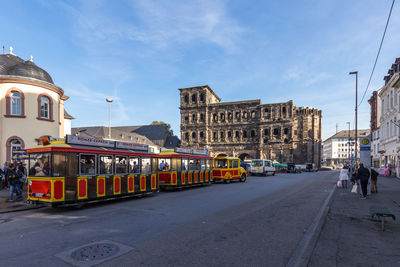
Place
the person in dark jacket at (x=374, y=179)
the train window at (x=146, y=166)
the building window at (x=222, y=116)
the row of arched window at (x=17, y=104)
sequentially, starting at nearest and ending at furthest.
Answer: the train window at (x=146, y=166) < the person in dark jacket at (x=374, y=179) < the row of arched window at (x=17, y=104) < the building window at (x=222, y=116)

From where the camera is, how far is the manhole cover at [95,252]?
15.8ft

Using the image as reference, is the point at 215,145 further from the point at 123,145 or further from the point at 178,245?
the point at 178,245

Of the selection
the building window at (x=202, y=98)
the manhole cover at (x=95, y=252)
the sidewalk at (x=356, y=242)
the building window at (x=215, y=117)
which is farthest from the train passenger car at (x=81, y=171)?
the building window at (x=215, y=117)

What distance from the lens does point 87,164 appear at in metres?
10.1

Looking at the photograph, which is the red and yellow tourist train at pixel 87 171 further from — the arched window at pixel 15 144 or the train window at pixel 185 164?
the arched window at pixel 15 144

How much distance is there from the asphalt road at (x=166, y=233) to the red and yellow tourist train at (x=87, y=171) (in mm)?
717

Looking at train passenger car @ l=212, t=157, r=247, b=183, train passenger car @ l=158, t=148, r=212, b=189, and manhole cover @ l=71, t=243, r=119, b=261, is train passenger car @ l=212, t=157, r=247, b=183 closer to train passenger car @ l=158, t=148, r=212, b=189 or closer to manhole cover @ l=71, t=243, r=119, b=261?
train passenger car @ l=158, t=148, r=212, b=189

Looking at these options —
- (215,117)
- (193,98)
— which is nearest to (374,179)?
(215,117)

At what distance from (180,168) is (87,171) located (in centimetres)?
732

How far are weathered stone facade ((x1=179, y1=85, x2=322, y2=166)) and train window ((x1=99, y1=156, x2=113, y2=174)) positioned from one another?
46992 mm

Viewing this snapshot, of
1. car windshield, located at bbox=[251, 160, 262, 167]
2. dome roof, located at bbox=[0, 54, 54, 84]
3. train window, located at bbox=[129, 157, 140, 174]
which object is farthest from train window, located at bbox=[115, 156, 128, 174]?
car windshield, located at bbox=[251, 160, 262, 167]

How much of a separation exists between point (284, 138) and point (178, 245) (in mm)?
51497

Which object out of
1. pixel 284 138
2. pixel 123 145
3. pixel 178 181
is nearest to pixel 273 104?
pixel 284 138

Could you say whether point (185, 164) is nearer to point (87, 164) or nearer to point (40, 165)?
point (87, 164)
